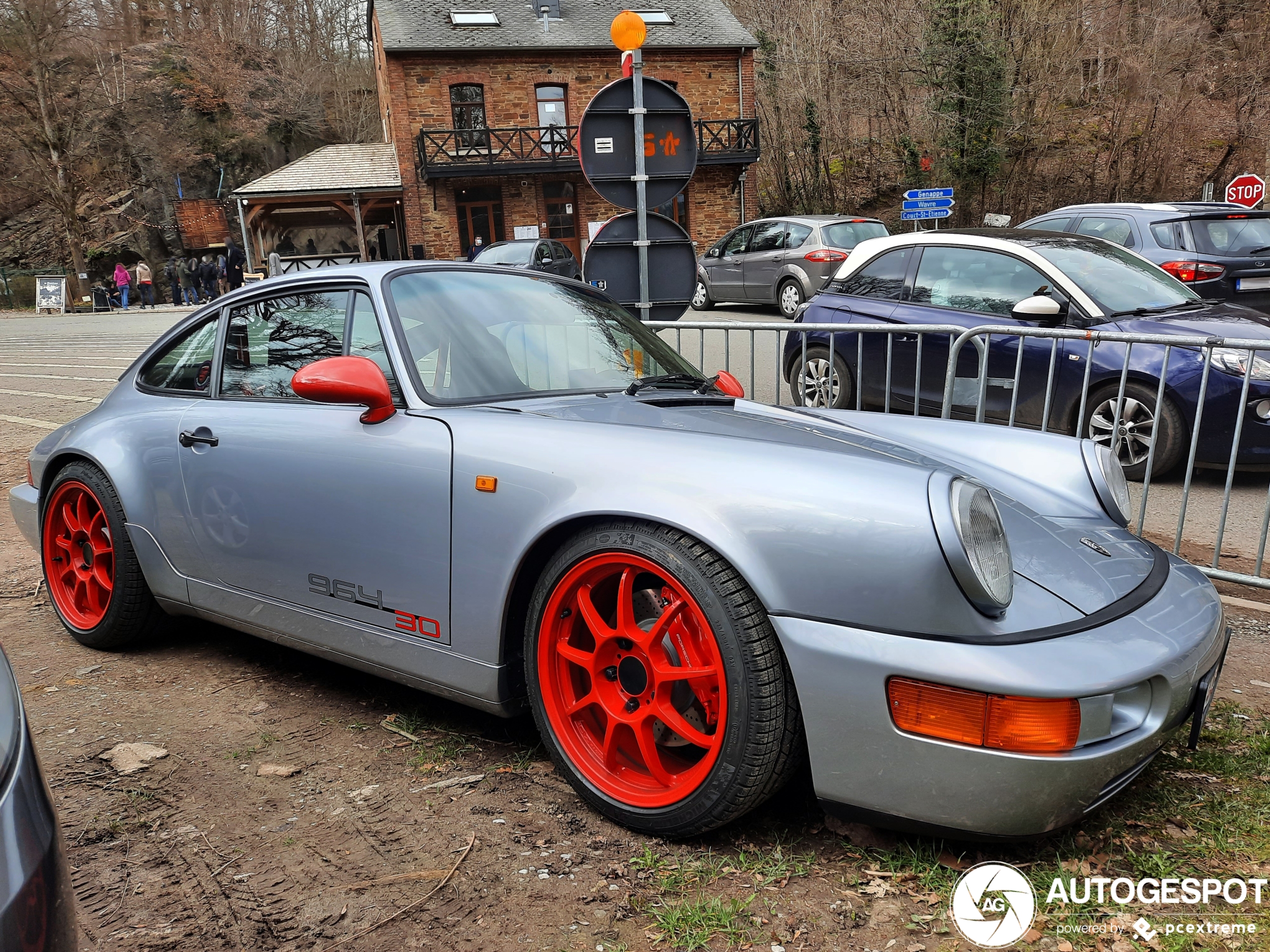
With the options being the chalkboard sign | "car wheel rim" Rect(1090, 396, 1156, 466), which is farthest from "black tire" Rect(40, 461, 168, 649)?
the chalkboard sign

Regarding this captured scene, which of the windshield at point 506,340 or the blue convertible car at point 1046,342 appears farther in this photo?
the blue convertible car at point 1046,342

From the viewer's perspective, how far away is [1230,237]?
343 inches

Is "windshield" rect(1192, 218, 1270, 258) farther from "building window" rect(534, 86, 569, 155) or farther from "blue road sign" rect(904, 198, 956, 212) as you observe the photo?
"building window" rect(534, 86, 569, 155)

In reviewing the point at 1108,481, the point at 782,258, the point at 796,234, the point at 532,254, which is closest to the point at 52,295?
the point at 532,254

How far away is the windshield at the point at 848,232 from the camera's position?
1539cm

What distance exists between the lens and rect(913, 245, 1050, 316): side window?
642 cm

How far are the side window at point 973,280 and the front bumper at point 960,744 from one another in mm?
4866

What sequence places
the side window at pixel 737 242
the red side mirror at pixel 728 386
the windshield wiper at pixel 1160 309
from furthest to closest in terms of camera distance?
the side window at pixel 737 242 < the windshield wiper at pixel 1160 309 < the red side mirror at pixel 728 386

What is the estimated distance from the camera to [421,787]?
2555 millimetres

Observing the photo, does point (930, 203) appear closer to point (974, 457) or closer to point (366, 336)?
point (974, 457)

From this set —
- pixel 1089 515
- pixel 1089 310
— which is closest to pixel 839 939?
pixel 1089 515

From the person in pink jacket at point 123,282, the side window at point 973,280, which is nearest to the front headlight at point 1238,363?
the side window at point 973,280

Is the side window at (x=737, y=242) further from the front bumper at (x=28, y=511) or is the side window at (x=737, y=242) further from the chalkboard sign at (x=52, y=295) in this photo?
the chalkboard sign at (x=52, y=295)

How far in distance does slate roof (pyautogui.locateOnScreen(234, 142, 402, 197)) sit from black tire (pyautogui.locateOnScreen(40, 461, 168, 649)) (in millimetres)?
28931
